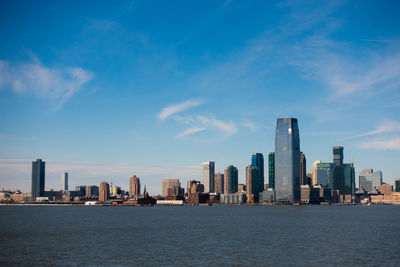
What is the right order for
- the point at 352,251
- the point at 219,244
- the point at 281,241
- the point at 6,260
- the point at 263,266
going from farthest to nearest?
1. the point at 281,241
2. the point at 219,244
3. the point at 352,251
4. the point at 6,260
5. the point at 263,266

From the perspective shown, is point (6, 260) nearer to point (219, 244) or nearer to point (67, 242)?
point (67, 242)

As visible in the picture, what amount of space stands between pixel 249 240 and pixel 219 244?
33.5ft

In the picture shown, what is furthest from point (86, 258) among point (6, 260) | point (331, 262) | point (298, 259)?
point (331, 262)

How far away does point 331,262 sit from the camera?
66.1 metres

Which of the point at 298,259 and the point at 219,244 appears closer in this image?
the point at 298,259

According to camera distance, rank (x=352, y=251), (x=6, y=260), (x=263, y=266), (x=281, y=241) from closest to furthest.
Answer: (x=263, y=266) < (x=6, y=260) < (x=352, y=251) < (x=281, y=241)

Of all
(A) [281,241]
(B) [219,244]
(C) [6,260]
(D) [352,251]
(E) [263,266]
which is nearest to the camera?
(E) [263,266]

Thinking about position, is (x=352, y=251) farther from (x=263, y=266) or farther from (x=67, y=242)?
(x=67, y=242)

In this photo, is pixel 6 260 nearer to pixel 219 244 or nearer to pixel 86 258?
pixel 86 258

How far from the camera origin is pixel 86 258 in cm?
6969

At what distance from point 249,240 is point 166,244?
60.8 ft

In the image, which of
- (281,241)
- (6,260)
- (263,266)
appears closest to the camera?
(263,266)

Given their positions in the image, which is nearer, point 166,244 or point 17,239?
point 166,244

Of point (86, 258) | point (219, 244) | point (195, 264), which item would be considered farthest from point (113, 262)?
point (219, 244)
